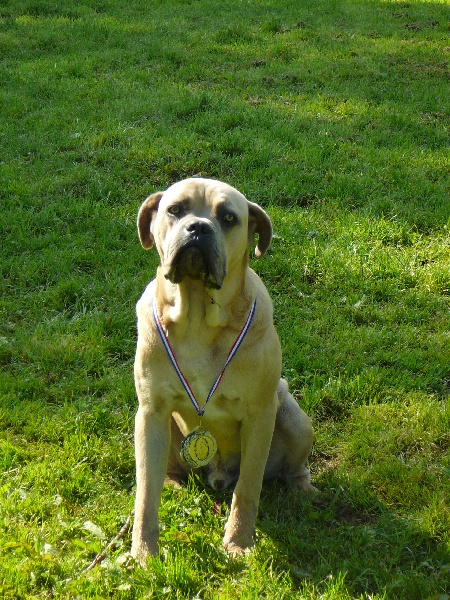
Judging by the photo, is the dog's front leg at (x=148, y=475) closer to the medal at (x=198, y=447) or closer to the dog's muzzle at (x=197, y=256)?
the medal at (x=198, y=447)

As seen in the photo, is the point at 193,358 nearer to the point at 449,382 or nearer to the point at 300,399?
the point at 300,399

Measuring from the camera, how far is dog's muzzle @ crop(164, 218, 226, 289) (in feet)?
11.1

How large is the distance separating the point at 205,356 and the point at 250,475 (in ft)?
1.89

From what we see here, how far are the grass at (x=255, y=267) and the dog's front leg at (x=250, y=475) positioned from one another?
0.10m

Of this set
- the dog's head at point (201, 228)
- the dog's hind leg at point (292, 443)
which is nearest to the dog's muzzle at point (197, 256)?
the dog's head at point (201, 228)

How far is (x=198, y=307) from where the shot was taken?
11.8 ft

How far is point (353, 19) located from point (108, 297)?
755 centimetres

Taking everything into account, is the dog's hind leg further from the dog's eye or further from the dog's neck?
the dog's eye

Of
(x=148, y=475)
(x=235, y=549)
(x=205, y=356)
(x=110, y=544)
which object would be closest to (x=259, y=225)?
(x=205, y=356)

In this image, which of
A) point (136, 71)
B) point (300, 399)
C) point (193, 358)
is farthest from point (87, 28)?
point (193, 358)

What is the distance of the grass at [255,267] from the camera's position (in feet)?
11.6

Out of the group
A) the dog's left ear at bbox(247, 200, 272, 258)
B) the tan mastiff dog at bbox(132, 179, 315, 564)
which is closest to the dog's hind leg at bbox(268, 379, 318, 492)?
the tan mastiff dog at bbox(132, 179, 315, 564)

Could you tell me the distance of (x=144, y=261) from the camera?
604 centimetres

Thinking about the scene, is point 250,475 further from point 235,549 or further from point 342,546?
point 342,546
